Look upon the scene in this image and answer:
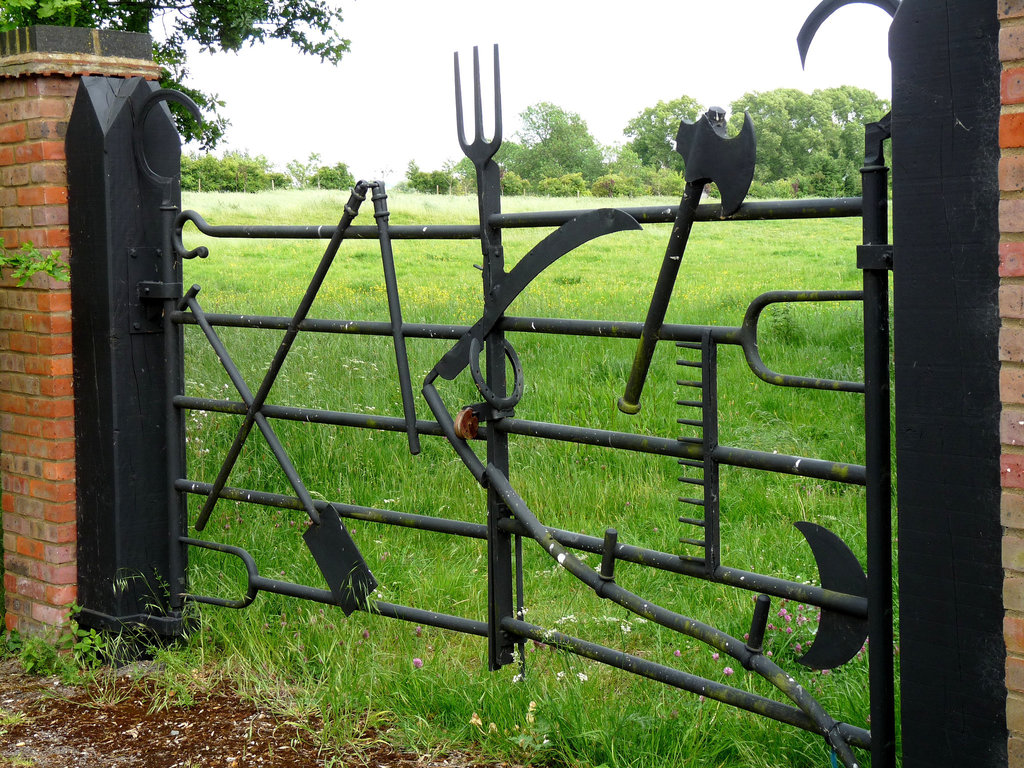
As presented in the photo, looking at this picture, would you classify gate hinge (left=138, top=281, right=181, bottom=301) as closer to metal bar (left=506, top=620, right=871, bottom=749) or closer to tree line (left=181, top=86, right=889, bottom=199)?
metal bar (left=506, top=620, right=871, bottom=749)

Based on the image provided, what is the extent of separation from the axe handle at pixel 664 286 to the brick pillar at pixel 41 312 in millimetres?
2269

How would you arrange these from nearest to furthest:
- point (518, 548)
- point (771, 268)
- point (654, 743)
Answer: point (654, 743) < point (518, 548) < point (771, 268)

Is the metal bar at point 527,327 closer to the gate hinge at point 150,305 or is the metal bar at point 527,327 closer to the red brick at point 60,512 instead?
the gate hinge at point 150,305

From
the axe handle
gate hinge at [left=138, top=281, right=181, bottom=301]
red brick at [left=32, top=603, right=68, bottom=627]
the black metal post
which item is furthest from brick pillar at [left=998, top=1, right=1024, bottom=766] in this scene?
red brick at [left=32, top=603, right=68, bottom=627]

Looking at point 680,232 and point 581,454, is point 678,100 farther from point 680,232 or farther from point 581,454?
point 680,232

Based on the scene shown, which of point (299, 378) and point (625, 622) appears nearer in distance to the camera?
point (625, 622)

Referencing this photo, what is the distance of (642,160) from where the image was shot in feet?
180

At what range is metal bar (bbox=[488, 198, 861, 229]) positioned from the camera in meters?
2.16

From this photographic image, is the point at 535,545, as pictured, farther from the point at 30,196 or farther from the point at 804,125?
the point at 804,125

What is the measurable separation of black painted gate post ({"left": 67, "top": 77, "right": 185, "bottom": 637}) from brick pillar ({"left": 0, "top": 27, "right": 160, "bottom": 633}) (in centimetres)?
5

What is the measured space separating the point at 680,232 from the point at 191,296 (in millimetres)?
1965

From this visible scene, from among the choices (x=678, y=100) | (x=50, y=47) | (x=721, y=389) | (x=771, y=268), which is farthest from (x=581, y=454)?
(x=678, y=100)

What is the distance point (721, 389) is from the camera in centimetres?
719

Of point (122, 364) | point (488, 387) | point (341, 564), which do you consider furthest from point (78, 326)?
point (488, 387)
